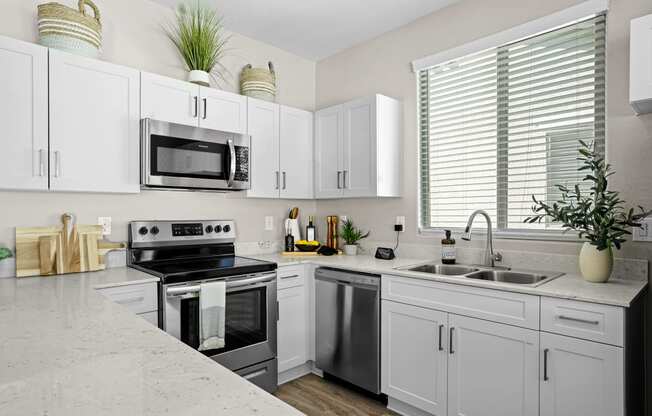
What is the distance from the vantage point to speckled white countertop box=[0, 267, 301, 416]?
2.24 ft

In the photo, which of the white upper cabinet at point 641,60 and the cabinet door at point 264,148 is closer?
the white upper cabinet at point 641,60

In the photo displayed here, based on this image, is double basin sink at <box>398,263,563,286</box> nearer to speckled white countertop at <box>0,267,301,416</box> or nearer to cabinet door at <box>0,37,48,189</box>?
speckled white countertop at <box>0,267,301,416</box>

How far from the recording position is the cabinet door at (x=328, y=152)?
331 centimetres

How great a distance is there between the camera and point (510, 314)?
1.91 meters

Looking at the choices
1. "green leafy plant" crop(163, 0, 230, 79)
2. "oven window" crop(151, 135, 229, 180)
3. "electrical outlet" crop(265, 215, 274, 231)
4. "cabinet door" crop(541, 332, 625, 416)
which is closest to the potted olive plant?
"cabinet door" crop(541, 332, 625, 416)

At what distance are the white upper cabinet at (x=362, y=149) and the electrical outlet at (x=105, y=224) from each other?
168 cm

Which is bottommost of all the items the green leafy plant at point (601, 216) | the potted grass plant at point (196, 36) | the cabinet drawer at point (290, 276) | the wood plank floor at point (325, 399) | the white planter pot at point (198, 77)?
the wood plank floor at point (325, 399)

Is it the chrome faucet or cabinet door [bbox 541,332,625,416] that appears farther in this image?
the chrome faucet

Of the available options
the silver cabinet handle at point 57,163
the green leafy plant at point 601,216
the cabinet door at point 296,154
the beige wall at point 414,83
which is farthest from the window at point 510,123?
the silver cabinet handle at point 57,163

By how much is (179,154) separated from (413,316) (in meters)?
1.84

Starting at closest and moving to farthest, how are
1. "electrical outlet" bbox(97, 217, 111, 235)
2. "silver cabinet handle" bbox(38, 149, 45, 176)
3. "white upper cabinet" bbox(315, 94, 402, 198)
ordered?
"silver cabinet handle" bbox(38, 149, 45, 176), "electrical outlet" bbox(97, 217, 111, 235), "white upper cabinet" bbox(315, 94, 402, 198)

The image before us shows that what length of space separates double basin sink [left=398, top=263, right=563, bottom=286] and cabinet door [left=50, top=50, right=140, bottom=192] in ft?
6.25

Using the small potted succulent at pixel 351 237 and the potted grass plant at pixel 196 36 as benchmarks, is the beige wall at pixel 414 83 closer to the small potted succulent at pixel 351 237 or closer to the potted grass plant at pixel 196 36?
the small potted succulent at pixel 351 237

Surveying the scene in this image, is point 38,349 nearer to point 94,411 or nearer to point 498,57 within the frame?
point 94,411
